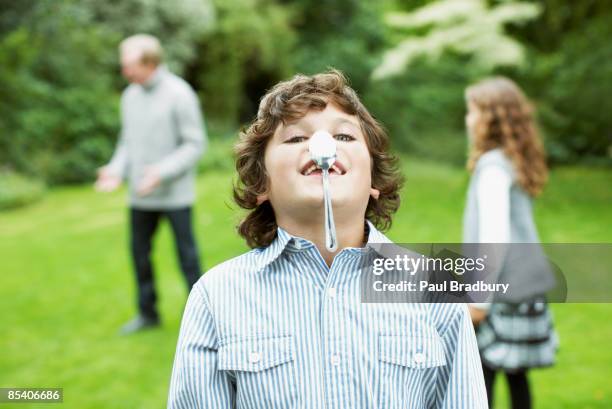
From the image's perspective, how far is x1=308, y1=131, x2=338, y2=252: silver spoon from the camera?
4.86ft

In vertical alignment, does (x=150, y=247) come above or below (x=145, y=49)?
below

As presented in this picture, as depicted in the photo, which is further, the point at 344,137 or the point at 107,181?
the point at 107,181

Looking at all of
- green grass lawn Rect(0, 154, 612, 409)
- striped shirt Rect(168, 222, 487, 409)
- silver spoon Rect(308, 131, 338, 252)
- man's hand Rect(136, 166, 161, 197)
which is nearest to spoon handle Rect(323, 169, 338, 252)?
silver spoon Rect(308, 131, 338, 252)

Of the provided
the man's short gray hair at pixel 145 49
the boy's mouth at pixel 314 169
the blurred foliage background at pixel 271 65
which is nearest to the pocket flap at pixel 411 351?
the boy's mouth at pixel 314 169

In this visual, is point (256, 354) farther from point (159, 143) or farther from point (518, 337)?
point (159, 143)

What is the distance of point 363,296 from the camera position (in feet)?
5.18

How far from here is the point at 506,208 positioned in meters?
2.95

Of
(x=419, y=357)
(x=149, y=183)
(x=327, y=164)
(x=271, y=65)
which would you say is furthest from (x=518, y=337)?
(x=271, y=65)

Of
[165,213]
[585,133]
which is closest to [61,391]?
[165,213]

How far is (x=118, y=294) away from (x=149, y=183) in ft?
6.38

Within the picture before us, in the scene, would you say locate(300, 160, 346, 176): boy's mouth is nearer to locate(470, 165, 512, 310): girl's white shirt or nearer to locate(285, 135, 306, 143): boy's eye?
locate(285, 135, 306, 143): boy's eye

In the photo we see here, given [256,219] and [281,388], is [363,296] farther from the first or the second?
[256,219]

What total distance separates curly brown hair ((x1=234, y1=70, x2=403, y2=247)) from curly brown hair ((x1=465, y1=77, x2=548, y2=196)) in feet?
4.41

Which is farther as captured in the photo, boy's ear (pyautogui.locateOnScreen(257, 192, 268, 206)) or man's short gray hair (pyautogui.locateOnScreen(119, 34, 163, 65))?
man's short gray hair (pyautogui.locateOnScreen(119, 34, 163, 65))
